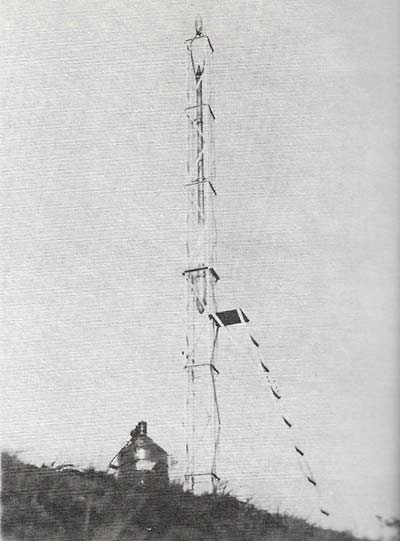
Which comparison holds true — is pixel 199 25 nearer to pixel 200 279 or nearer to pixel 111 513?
pixel 200 279

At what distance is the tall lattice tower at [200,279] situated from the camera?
2.75 metres

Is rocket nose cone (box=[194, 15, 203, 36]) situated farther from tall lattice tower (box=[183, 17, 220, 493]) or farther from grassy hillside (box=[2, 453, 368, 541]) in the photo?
grassy hillside (box=[2, 453, 368, 541])

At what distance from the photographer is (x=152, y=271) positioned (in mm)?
2881

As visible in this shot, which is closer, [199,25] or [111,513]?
[111,513]

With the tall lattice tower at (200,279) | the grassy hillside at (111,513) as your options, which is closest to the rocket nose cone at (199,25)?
the tall lattice tower at (200,279)

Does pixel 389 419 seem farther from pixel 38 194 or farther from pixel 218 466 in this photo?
pixel 38 194

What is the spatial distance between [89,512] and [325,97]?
1.50m

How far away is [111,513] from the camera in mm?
2779

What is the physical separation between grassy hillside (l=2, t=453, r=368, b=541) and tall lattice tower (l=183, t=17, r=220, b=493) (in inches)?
3.6

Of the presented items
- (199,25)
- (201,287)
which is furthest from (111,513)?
(199,25)

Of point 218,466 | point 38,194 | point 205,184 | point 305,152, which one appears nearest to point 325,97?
point 305,152

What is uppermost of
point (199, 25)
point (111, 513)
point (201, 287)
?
point (199, 25)

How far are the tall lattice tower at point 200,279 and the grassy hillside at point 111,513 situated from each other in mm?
93

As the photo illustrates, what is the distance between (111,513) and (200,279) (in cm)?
78
